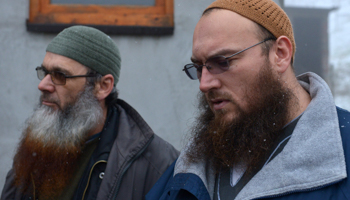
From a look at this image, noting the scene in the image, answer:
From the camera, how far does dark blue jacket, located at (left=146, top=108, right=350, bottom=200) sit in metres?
1.35

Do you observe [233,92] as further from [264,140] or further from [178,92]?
[178,92]

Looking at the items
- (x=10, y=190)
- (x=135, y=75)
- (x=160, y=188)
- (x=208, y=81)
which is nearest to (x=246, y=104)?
(x=208, y=81)

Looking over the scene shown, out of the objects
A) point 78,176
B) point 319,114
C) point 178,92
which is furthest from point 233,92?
point 178,92

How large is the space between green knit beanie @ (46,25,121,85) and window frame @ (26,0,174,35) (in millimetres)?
1076

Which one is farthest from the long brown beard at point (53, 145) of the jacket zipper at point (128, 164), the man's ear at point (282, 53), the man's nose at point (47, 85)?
the man's ear at point (282, 53)

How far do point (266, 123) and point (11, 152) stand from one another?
10.8 feet

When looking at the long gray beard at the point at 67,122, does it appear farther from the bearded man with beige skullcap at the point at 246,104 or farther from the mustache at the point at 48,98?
the bearded man with beige skullcap at the point at 246,104

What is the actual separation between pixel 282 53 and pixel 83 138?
1.70 m

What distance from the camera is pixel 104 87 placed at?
298cm

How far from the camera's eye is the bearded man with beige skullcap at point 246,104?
1.67 meters

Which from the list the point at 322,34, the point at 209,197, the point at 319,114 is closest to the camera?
the point at 319,114

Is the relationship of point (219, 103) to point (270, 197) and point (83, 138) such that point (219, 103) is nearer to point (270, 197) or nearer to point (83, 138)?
point (270, 197)

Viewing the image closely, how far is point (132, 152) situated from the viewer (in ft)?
8.17

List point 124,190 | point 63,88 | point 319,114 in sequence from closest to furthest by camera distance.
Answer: point 319,114 → point 124,190 → point 63,88
